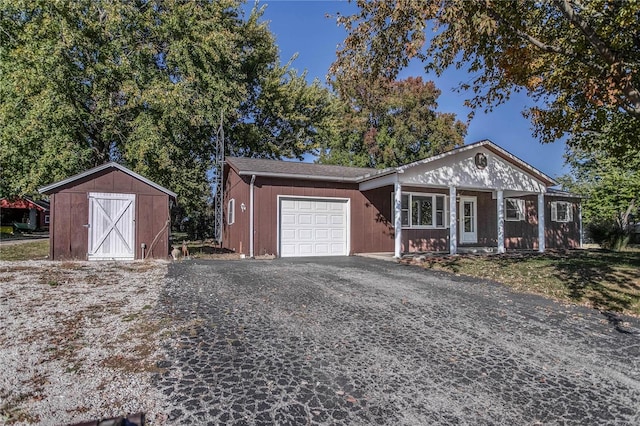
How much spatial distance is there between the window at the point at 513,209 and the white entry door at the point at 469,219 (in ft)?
4.79

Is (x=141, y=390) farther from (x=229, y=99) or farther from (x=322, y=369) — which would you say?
(x=229, y=99)

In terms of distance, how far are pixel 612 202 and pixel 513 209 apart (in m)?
7.54

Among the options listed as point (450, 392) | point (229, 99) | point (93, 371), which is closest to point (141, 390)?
point (93, 371)

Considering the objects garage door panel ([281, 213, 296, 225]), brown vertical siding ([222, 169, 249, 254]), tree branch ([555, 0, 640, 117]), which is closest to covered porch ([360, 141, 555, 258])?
garage door panel ([281, 213, 296, 225])

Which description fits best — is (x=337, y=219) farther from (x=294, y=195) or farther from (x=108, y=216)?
Answer: (x=108, y=216)

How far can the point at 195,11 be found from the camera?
1745 centimetres

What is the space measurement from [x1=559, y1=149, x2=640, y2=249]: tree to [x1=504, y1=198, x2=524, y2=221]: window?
3.57 m

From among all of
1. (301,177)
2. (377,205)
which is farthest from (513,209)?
(301,177)

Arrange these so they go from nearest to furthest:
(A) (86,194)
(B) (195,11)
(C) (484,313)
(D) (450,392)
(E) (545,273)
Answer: (D) (450,392), (C) (484,313), (E) (545,273), (A) (86,194), (B) (195,11)

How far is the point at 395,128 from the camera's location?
2766 cm

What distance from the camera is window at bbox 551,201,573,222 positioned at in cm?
1650

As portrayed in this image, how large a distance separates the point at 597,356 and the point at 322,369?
279 cm

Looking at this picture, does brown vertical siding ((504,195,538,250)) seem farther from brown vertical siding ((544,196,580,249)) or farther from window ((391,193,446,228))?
window ((391,193,446,228))

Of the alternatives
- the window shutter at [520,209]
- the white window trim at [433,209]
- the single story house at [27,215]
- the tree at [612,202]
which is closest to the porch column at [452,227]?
the white window trim at [433,209]
